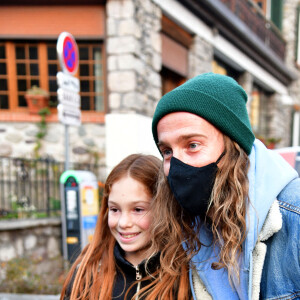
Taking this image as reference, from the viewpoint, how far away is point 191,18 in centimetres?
652

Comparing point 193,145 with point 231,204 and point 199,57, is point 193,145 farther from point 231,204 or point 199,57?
point 199,57

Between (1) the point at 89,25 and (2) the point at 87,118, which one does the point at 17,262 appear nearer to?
(2) the point at 87,118

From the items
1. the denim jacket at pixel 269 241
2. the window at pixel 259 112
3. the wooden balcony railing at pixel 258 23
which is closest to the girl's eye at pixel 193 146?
the denim jacket at pixel 269 241

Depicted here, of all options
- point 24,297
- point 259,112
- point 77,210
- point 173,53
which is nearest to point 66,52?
point 77,210

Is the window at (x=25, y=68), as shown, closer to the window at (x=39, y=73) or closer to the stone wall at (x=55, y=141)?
the window at (x=39, y=73)

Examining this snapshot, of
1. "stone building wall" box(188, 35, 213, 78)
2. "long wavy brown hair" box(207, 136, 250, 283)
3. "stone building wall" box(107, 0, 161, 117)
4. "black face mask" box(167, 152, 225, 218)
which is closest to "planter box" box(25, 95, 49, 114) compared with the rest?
"stone building wall" box(107, 0, 161, 117)

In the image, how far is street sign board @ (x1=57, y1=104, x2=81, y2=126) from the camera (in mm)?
3406

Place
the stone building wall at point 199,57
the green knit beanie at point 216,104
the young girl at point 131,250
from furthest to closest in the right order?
the stone building wall at point 199,57
the young girl at point 131,250
the green knit beanie at point 216,104

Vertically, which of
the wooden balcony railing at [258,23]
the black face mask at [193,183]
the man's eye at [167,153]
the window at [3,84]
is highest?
the wooden balcony railing at [258,23]

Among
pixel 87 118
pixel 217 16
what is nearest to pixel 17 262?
pixel 87 118

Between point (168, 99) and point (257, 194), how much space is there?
486mm

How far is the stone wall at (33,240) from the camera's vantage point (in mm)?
4234

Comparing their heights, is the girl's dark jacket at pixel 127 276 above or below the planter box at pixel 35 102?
below

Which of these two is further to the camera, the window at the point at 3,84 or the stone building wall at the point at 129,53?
the window at the point at 3,84
